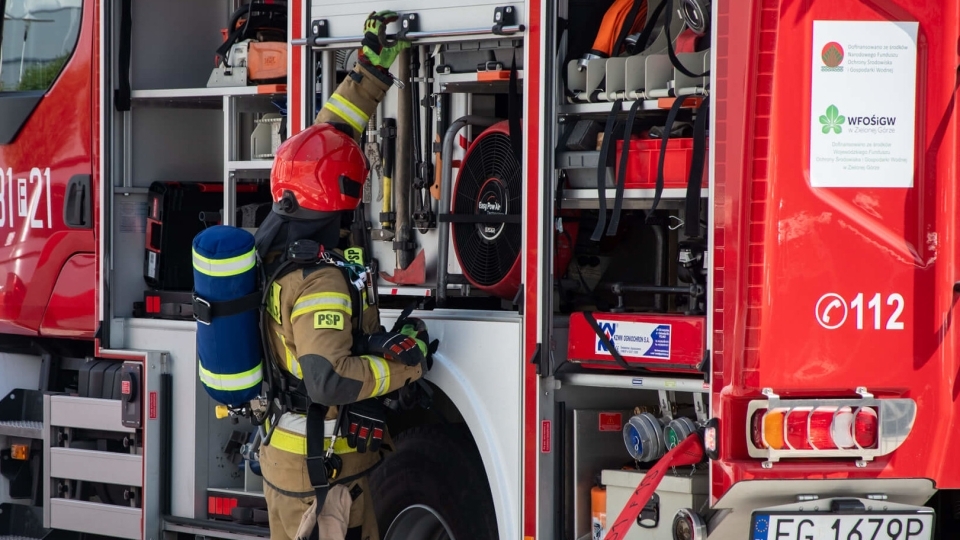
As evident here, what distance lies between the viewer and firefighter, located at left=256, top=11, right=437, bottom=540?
4.59 metres

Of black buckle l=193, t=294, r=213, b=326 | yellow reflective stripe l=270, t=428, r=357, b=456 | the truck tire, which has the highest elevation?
black buckle l=193, t=294, r=213, b=326

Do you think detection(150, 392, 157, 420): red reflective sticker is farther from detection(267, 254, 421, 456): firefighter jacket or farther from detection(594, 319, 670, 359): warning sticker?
detection(594, 319, 670, 359): warning sticker

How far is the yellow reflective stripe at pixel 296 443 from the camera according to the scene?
4836 millimetres

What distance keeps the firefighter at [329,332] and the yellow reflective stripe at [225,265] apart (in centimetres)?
12

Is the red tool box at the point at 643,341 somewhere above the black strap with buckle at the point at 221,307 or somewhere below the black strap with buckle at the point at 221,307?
below

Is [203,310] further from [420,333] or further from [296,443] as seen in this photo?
[420,333]

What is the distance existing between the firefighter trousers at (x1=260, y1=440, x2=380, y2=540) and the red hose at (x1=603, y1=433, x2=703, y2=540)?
4.23 feet

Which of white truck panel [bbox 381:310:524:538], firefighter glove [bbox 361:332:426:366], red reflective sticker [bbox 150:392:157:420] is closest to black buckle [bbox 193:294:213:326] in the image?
firefighter glove [bbox 361:332:426:366]

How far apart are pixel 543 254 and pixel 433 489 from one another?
3.68 feet

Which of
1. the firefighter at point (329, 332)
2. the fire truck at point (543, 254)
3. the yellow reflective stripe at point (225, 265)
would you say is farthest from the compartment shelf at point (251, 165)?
the yellow reflective stripe at point (225, 265)

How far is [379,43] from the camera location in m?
4.86

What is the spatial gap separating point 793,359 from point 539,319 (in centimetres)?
102

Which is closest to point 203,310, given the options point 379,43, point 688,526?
point 379,43

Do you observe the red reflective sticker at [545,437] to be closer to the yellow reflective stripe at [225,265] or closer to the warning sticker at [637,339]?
the warning sticker at [637,339]
